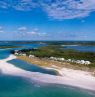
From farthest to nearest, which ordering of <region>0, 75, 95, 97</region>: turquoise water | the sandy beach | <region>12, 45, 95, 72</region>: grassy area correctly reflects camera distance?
<region>12, 45, 95, 72</region>: grassy area
the sandy beach
<region>0, 75, 95, 97</region>: turquoise water

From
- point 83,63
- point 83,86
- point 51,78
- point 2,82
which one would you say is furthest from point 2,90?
point 83,63

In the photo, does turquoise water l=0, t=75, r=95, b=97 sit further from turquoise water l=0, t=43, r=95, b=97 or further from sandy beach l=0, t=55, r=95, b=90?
sandy beach l=0, t=55, r=95, b=90

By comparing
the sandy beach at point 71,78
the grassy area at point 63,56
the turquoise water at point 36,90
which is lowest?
the turquoise water at point 36,90

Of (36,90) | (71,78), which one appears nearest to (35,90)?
(36,90)

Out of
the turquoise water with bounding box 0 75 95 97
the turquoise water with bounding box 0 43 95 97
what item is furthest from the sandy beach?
the turquoise water with bounding box 0 75 95 97

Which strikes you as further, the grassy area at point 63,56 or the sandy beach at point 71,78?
the grassy area at point 63,56

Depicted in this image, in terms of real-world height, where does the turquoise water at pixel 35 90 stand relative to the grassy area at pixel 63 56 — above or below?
below

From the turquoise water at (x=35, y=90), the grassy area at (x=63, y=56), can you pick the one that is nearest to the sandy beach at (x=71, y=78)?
the turquoise water at (x=35, y=90)

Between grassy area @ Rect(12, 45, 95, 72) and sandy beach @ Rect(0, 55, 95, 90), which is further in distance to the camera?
grassy area @ Rect(12, 45, 95, 72)

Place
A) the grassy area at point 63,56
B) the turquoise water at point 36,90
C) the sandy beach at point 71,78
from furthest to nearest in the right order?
the grassy area at point 63,56 → the sandy beach at point 71,78 → the turquoise water at point 36,90

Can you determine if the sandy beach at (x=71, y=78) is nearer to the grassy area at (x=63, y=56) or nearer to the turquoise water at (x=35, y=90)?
the turquoise water at (x=35, y=90)

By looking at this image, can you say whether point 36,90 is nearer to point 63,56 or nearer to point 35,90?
point 35,90

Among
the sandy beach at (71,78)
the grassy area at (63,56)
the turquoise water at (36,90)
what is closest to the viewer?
the turquoise water at (36,90)
